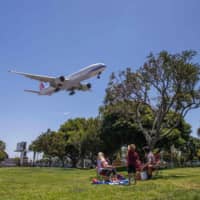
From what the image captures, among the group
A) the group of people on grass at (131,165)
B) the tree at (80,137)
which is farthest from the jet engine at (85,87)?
the tree at (80,137)

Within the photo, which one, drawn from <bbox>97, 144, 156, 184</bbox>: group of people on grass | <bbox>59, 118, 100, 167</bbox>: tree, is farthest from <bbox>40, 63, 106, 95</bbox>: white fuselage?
<bbox>59, 118, 100, 167</bbox>: tree

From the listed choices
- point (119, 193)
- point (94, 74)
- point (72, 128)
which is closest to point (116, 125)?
point (94, 74)

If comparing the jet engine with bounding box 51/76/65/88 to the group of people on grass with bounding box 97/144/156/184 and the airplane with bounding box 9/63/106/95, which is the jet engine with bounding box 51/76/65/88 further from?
the group of people on grass with bounding box 97/144/156/184

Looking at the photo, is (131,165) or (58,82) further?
(58,82)

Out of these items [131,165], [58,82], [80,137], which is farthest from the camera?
[80,137]

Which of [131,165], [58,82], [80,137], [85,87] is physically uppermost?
[80,137]

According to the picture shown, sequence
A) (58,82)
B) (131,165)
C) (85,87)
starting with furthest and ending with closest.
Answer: (85,87) → (58,82) → (131,165)

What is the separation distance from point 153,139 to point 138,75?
4606 millimetres

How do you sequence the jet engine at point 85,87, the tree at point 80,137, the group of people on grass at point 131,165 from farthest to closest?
the tree at point 80,137, the jet engine at point 85,87, the group of people on grass at point 131,165

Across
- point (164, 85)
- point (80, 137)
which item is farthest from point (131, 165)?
point (80, 137)

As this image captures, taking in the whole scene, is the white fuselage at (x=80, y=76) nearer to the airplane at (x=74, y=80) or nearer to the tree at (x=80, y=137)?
the airplane at (x=74, y=80)

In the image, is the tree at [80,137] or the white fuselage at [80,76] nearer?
the white fuselage at [80,76]

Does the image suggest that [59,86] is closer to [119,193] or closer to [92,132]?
[119,193]

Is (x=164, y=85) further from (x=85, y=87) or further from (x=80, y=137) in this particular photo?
(x=80, y=137)
